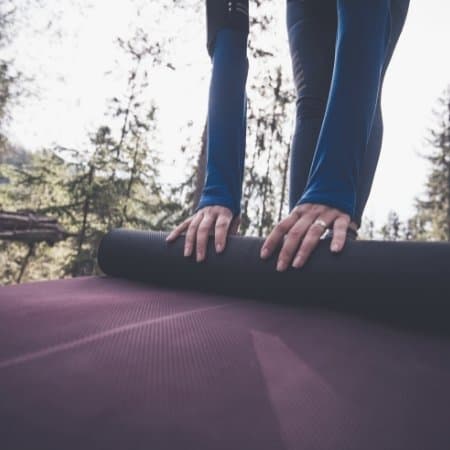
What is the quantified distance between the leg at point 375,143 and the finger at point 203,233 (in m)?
0.71

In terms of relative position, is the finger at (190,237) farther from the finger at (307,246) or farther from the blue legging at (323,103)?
the finger at (307,246)

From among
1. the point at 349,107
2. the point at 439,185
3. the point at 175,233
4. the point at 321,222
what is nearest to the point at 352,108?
the point at 349,107

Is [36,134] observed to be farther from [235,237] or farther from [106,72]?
[235,237]

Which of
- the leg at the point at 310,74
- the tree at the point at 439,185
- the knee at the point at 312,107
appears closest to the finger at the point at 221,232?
the leg at the point at 310,74

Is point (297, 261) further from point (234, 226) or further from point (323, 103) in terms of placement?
point (323, 103)

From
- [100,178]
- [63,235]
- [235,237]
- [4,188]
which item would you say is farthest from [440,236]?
[4,188]

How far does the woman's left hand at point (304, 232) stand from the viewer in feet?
2.93

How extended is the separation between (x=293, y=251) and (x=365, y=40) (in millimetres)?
811

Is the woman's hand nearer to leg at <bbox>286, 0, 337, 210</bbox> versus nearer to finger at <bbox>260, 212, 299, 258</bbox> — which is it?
finger at <bbox>260, 212, 299, 258</bbox>

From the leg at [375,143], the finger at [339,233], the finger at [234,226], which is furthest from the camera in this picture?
the leg at [375,143]

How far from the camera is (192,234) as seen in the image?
1123 mm

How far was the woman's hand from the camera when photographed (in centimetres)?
108

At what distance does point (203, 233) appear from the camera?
43.3 inches

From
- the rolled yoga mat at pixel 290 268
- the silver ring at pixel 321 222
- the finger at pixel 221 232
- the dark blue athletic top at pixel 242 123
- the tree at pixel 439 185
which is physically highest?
the tree at pixel 439 185
